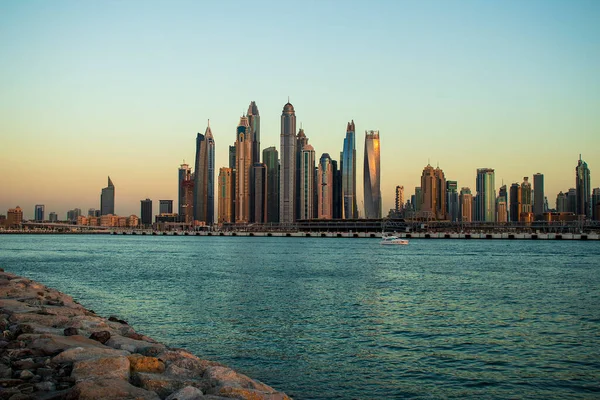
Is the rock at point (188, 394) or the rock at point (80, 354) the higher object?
the rock at point (80, 354)

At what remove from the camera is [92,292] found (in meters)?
42.8

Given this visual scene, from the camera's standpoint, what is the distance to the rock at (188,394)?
10148 mm

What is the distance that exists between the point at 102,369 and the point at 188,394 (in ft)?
7.03

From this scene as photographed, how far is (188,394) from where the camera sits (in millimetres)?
10297

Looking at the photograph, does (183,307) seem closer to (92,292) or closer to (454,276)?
(92,292)

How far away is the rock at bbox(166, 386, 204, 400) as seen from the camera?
33.3 feet

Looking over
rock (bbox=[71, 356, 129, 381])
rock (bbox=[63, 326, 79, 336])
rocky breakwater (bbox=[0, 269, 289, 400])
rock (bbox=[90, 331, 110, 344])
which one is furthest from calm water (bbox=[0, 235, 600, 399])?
rock (bbox=[71, 356, 129, 381])

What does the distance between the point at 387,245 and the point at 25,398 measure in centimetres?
15434

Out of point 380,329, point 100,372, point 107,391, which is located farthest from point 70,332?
point 380,329

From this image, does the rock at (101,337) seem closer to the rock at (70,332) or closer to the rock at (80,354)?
the rock at (70,332)

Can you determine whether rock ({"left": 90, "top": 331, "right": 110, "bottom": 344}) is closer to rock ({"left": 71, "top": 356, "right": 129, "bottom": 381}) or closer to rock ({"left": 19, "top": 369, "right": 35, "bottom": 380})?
rock ({"left": 71, "top": 356, "right": 129, "bottom": 381})

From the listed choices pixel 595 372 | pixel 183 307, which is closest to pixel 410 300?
pixel 183 307

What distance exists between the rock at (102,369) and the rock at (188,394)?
4.67ft

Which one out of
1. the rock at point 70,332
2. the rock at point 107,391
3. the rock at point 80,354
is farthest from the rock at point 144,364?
the rock at point 70,332
